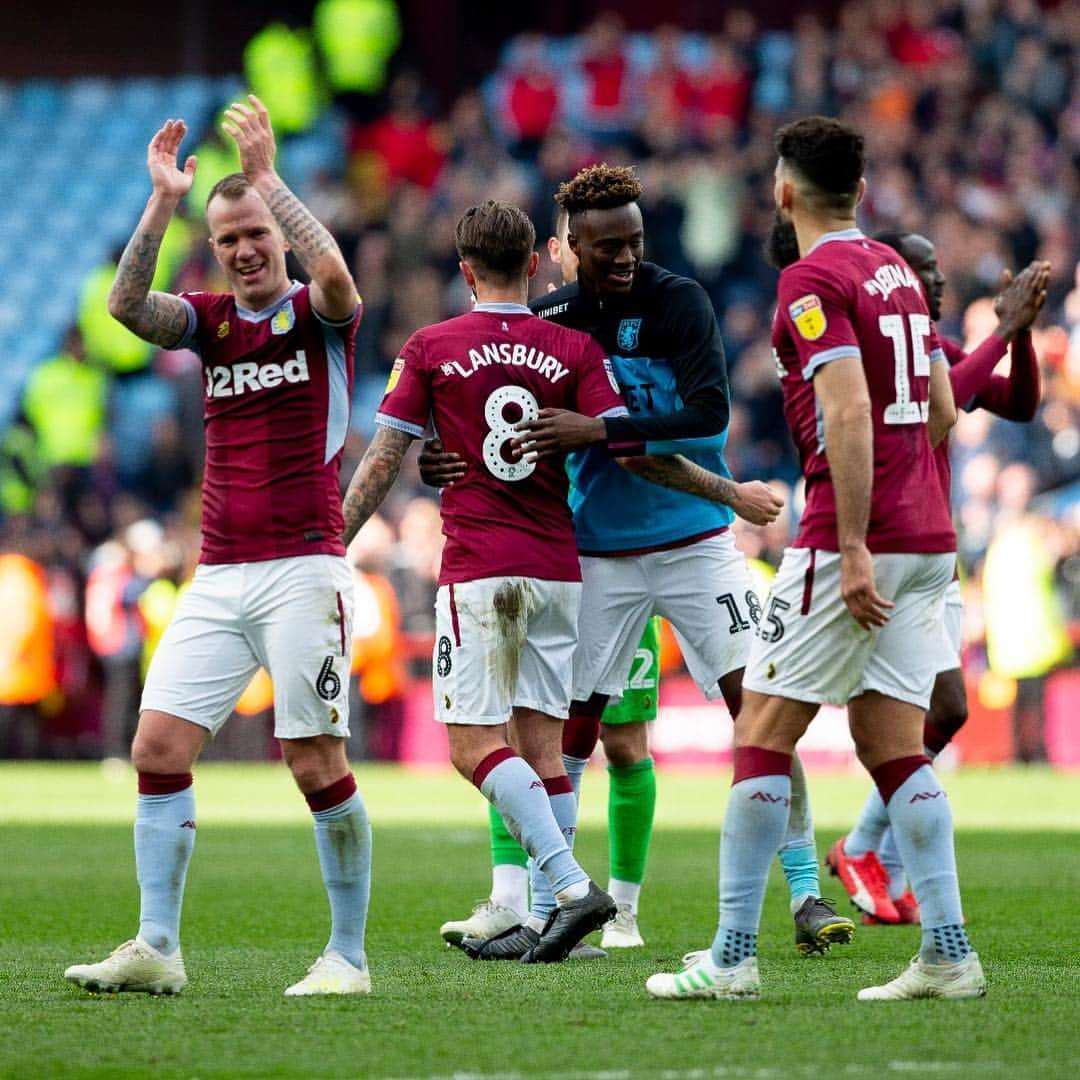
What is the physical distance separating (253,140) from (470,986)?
243 cm

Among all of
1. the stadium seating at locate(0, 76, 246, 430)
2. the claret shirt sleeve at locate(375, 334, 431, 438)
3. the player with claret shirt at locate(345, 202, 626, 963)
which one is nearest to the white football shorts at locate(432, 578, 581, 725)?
the player with claret shirt at locate(345, 202, 626, 963)

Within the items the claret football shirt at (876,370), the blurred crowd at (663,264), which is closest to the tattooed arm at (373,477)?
the claret football shirt at (876,370)

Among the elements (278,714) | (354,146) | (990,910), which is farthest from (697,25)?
(278,714)

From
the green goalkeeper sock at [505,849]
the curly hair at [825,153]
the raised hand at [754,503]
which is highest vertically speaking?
the curly hair at [825,153]

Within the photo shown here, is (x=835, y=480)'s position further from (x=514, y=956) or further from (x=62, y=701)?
(x=62, y=701)

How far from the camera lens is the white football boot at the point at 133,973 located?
20.1 feet

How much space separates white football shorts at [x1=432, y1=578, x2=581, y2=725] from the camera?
6.80 metres

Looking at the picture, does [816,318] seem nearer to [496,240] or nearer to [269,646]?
[496,240]

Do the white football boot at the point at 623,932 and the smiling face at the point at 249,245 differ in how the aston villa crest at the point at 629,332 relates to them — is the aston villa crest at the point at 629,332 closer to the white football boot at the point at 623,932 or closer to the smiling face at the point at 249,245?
the smiling face at the point at 249,245

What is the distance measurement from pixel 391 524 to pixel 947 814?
53.7 ft

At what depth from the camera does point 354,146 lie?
86.2 ft

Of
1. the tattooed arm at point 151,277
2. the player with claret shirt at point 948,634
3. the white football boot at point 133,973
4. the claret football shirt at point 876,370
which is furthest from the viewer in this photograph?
the player with claret shirt at point 948,634

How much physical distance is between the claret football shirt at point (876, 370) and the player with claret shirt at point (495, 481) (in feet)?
3.75

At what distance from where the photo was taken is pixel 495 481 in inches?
271
